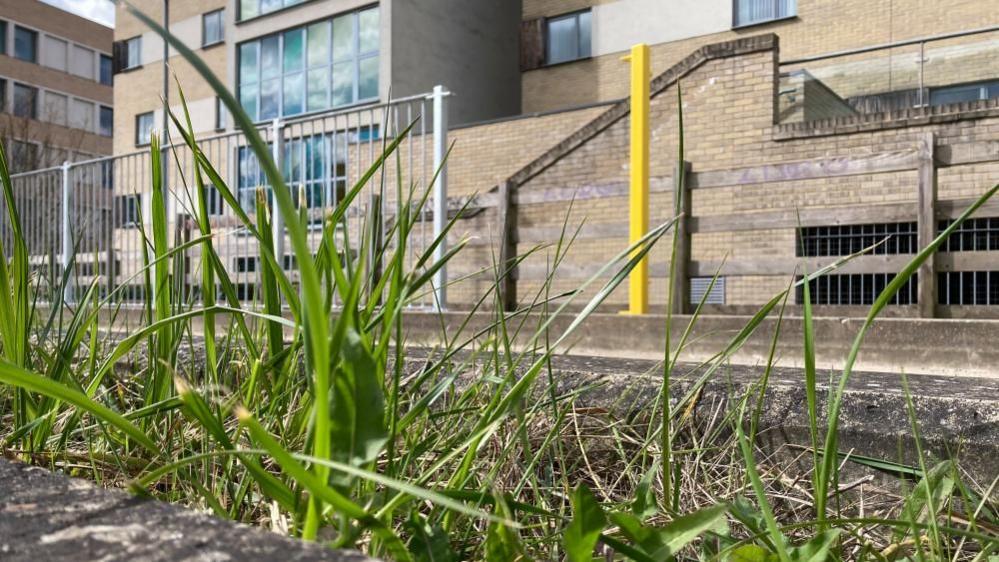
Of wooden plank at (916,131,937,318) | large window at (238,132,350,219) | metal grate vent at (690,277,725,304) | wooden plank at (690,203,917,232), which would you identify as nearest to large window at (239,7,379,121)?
metal grate vent at (690,277,725,304)

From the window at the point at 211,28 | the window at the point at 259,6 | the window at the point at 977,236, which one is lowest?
the window at the point at 977,236

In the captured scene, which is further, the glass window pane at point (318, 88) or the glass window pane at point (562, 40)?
the glass window pane at point (318, 88)

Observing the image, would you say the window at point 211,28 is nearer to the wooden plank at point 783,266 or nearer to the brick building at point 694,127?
the brick building at point 694,127

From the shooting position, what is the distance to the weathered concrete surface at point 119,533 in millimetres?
548

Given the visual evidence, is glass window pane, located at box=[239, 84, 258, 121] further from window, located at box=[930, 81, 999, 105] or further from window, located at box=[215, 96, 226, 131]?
window, located at box=[930, 81, 999, 105]

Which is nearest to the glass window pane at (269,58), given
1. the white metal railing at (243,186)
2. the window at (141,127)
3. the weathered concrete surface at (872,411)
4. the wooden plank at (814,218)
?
the window at (141,127)

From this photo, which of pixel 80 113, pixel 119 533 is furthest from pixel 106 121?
pixel 119 533

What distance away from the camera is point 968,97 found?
613 inches

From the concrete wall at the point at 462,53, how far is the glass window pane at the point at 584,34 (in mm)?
3629

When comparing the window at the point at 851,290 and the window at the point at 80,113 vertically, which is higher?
the window at the point at 80,113

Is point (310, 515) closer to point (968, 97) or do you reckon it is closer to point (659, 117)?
point (659, 117)

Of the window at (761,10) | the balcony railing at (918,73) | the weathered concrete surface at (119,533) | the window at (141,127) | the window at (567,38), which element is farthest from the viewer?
the window at (141,127)

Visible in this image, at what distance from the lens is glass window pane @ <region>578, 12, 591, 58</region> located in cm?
1978

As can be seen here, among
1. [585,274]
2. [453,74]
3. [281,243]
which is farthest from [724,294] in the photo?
[453,74]
